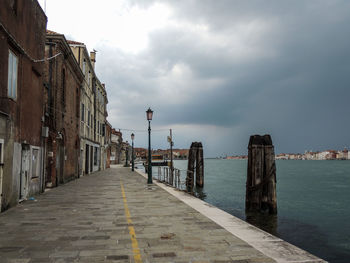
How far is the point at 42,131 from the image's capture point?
1358 centimetres

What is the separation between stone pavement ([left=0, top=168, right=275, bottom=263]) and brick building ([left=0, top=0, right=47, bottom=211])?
57.1 inches

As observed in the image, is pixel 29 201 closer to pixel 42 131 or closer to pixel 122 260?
pixel 42 131

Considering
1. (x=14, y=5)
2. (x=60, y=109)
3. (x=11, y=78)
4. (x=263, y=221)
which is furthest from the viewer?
(x=60, y=109)

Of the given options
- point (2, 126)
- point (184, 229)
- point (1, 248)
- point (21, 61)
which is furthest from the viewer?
point (21, 61)

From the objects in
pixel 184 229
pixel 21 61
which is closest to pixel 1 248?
pixel 184 229

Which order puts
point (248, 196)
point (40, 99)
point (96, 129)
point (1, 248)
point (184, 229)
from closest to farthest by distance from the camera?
point (1, 248) → point (184, 229) → point (40, 99) → point (248, 196) → point (96, 129)

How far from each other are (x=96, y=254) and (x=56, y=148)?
529 inches

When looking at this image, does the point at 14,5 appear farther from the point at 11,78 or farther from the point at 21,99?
the point at 21,99

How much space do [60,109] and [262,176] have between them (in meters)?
11.9

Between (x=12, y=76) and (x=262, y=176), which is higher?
(x=12, y=76)

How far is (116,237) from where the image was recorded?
607cm

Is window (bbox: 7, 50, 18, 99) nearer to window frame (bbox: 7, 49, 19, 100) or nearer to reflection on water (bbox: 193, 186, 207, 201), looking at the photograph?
window frame (bbox: 7, 49, 19, 100)

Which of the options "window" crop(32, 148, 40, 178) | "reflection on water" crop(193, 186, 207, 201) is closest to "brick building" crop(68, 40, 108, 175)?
"reflection on water" crop(193, 186, 207, 201)

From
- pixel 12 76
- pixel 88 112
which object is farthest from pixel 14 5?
pixel 88 112
